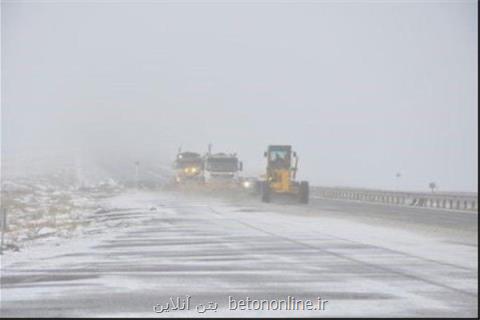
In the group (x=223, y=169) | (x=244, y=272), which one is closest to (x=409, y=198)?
(x=223, y=169)

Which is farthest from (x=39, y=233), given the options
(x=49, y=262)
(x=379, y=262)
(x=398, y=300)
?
(x=398, y=300)

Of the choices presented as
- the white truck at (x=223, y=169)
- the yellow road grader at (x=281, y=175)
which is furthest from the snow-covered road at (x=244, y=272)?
the white truck at (x=223, y=169)

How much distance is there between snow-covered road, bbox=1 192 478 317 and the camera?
9.09 metres

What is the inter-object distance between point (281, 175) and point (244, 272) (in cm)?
3200

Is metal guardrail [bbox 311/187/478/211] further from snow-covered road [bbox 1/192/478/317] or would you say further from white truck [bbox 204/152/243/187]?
snow-covered road [bbox 1/192/478/317]

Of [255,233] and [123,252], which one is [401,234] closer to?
[255,233]

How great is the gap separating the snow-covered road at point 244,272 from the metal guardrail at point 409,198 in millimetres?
22160

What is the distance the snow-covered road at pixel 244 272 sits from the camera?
909 centimetres

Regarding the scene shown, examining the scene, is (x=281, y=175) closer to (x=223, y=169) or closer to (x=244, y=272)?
(x=223, y=169)

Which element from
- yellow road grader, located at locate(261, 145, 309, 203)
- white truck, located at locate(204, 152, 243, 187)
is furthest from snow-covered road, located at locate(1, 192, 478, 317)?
white truck, located at locate(204, 152, 243, 187)

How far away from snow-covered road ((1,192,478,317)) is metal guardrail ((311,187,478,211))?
22160 mm

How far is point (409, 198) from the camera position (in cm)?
5466

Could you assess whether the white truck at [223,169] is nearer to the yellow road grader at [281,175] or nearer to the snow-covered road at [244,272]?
the yellow road grader at [281,175]

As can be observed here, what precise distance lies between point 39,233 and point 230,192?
3117cm
